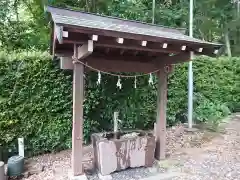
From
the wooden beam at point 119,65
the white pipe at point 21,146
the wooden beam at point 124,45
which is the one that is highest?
the wooden beam at point 124,45

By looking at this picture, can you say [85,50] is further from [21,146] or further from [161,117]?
[21,146]

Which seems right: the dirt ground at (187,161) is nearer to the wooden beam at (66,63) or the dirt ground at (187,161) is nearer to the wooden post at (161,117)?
the wooden post at (161,117)

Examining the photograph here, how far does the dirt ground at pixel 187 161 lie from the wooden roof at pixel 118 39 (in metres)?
1.87

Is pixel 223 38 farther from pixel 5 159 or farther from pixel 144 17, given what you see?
pixel 5 159

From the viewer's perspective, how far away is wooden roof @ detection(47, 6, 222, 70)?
2941mm

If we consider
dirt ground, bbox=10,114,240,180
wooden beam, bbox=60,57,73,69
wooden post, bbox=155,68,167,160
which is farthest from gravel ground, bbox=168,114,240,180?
wooden beam, bbox=60,57,73,69

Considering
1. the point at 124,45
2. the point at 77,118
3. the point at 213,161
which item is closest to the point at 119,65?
the point at 124,45

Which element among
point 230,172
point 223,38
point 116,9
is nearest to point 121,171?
point 230,172

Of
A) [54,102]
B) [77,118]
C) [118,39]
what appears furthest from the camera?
[54,102]

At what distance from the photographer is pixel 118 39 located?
3090 millimetres

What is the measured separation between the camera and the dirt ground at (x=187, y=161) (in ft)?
12.2

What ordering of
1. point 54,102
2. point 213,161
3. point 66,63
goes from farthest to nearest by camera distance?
point 54,102
point 213,161
point 66,63

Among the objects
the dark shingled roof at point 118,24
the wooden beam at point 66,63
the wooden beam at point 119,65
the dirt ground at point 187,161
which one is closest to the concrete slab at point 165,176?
the dirt ground at point 187,161

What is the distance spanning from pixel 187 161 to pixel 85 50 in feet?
9.06
